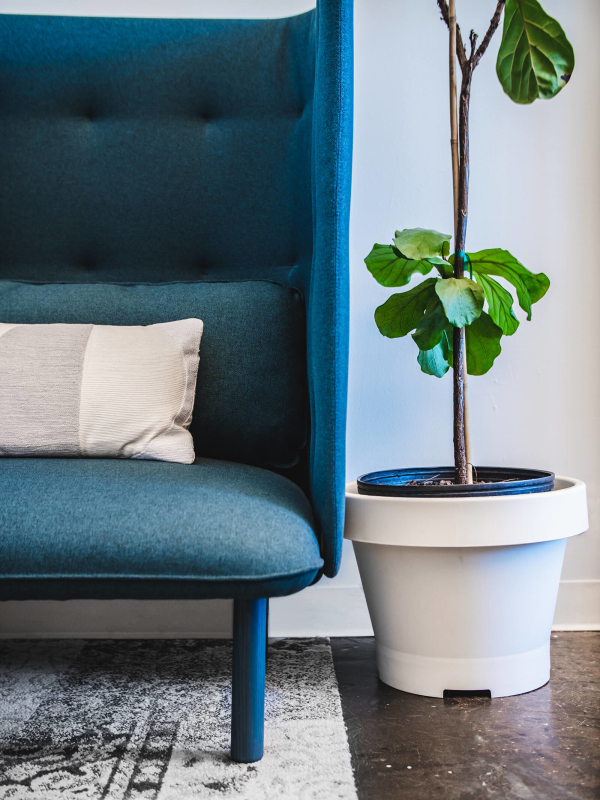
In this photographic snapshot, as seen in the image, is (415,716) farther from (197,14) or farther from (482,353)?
(197,14)

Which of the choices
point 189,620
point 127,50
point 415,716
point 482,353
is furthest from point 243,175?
point 415,716

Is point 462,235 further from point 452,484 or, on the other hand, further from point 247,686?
point 247,686

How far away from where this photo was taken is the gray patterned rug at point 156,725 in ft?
2.52

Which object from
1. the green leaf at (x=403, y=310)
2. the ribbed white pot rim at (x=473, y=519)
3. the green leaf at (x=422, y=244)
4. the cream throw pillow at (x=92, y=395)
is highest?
the green leaf at (x=422, y=244)

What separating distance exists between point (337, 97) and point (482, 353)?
18.9 inches

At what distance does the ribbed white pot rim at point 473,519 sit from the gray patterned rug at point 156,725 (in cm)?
28

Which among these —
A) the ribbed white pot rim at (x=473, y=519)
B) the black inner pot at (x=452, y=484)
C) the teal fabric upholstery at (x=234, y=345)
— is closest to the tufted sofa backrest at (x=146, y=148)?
the teal fabric upholstery at (x=234, y=345)

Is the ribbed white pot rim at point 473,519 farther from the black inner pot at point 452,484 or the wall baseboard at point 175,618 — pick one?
the wall baseboard at point 175,618

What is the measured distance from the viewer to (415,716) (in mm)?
947

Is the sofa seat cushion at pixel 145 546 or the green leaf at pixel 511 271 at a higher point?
the green leaf at pixel 511 271

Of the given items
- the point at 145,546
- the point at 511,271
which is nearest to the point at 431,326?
the point at 511,271

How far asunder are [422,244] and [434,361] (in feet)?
0.74

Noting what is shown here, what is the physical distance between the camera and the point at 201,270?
1.38 metres

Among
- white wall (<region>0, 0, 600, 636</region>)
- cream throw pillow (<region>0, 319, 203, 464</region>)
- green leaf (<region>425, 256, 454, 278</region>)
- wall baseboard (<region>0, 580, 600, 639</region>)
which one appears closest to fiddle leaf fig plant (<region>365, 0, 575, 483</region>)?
green leaf (<region>425, 256, 454, 278</region>)
